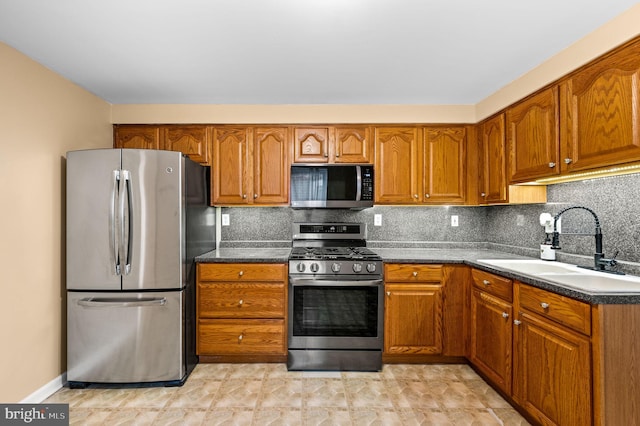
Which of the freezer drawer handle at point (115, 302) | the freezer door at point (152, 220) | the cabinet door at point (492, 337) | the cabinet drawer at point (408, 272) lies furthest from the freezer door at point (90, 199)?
the cabinet door at point (492, 337)

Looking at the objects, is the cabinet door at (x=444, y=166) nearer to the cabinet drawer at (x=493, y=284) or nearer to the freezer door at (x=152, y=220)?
the cabinet drawer at (x=493, y=284)

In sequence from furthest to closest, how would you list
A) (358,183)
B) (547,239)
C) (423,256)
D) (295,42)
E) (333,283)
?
(358,183), (423,256), (333,283), (547,239), (295,42)

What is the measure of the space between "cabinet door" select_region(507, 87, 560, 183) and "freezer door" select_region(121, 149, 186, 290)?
2568 mm

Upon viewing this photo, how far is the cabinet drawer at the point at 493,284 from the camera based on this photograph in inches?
88.0

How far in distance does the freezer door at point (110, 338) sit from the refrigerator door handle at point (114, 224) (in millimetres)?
260

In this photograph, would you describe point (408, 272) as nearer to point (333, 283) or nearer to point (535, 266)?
point (333, 283)

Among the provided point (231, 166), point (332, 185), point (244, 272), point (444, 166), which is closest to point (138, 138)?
point (231, 166)

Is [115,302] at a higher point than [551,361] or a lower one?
higher

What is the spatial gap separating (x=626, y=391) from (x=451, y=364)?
1495 mm

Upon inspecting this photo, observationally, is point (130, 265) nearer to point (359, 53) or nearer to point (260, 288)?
point (260, 288)

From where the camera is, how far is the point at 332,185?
3182 millimetres

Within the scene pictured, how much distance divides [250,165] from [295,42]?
1384 millimetres

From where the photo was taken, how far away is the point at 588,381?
1594 mm

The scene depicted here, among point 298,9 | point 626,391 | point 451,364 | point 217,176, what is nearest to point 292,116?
point 217,176
